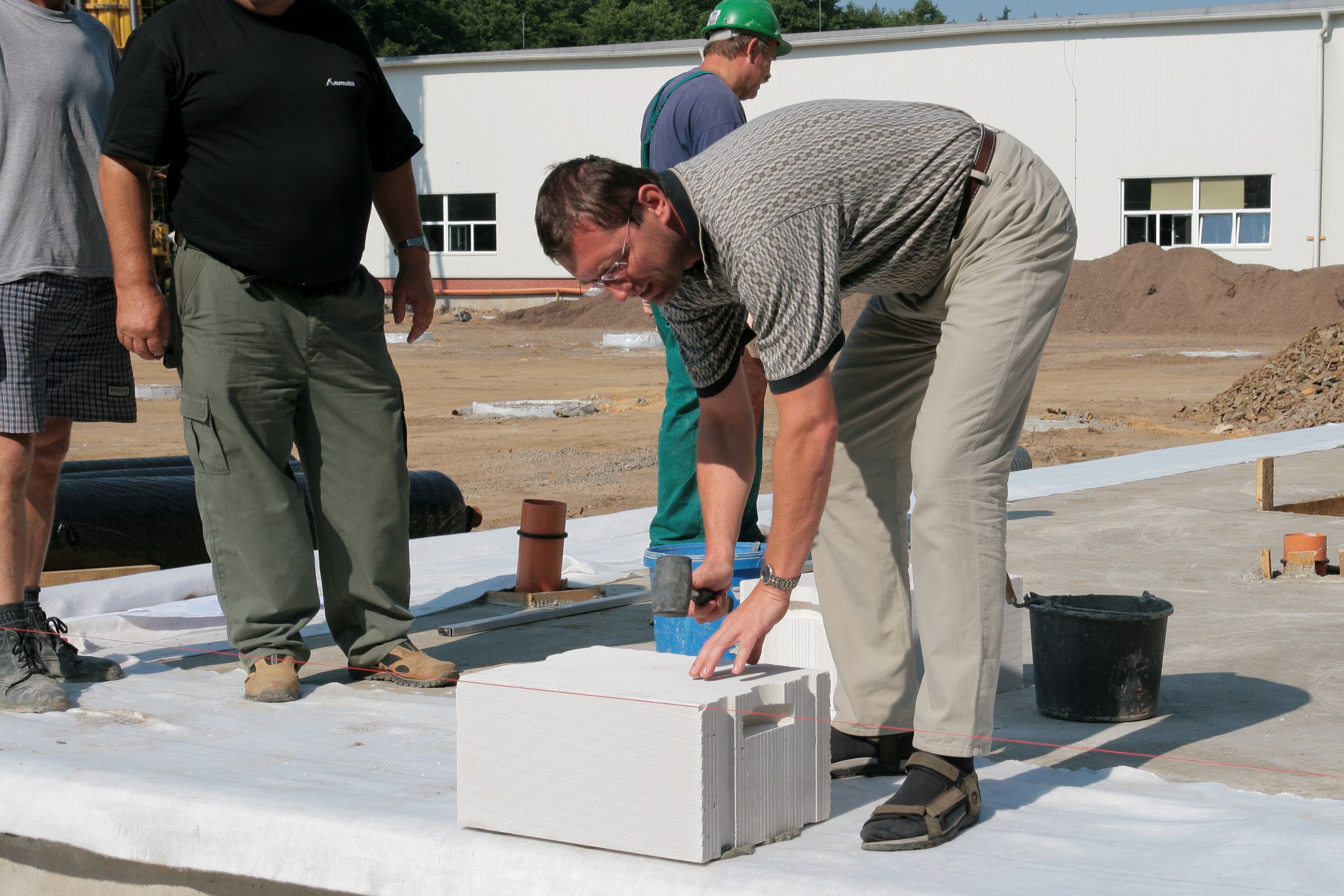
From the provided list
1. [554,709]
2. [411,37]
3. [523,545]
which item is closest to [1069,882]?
[554,709]

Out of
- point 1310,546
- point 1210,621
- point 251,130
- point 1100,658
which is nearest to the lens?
point 1100,658

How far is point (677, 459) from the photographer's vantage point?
4.96 meters

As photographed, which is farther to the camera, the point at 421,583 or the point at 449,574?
the point at 449,574

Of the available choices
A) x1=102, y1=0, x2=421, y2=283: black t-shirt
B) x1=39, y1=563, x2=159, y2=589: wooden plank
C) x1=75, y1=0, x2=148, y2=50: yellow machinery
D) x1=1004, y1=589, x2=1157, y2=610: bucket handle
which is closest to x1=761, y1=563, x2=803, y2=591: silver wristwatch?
x1=1004, y1=589, x2=1157, y2=610: bucket handle

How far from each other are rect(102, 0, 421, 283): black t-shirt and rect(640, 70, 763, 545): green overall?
4.38 feet

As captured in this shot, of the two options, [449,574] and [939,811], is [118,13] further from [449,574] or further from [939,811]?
[939,811]

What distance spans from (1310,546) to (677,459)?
2483mm

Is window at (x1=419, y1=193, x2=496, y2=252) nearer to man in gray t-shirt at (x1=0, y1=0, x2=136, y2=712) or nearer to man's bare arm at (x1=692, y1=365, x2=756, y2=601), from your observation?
man in gray t-shirt at (x1=0, y1=0, x2=136, y2=712)

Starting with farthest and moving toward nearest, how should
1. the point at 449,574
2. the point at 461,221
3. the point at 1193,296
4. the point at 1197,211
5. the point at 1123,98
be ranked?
1. the point at 461,221
2. the point at 1197,211
3. the point at 1123,98
4. the point at 1193,296
5. the point at 449,574

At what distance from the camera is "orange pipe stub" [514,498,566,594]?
5.21 metres

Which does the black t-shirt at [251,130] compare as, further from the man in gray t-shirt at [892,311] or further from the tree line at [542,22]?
the tree line at [542,22]

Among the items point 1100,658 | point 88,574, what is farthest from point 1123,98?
point 1100,658

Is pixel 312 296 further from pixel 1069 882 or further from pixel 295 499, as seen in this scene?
pixel 1069 882

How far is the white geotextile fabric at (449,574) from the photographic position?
15.7 feet
